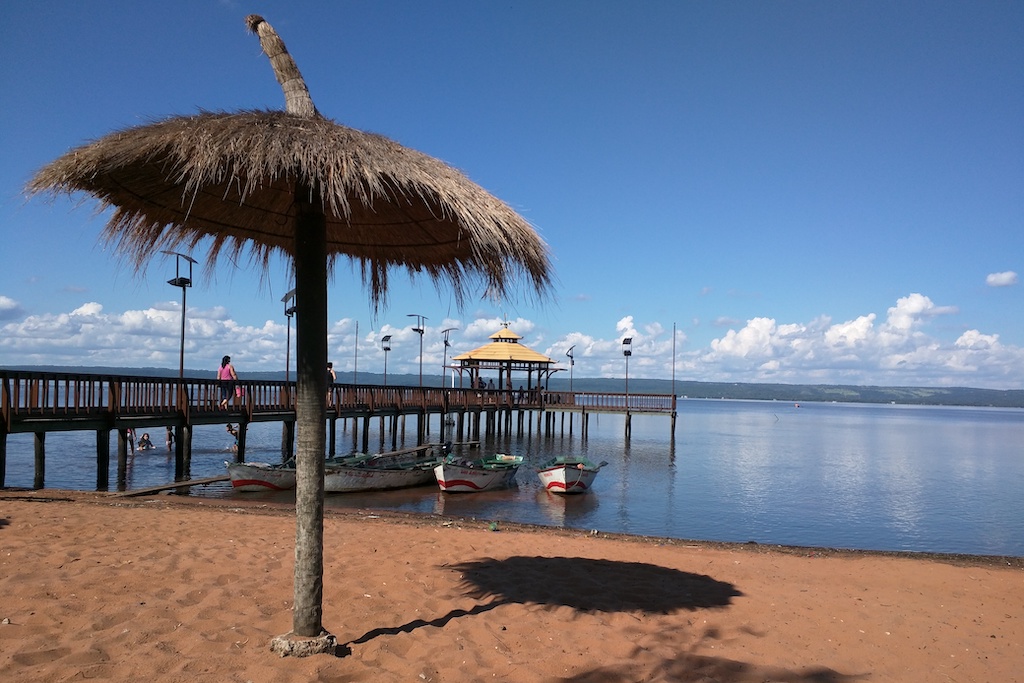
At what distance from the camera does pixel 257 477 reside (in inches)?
699

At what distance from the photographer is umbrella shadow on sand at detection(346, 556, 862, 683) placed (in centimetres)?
507

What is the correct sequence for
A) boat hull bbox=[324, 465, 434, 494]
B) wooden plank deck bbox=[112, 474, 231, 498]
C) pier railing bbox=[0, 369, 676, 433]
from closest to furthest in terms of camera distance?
wooden plank deck bbox=[112, 474, 231, 498], pier railing bbox=[0, 369, 676, 433], boat hull bbox=[324, 465, 434, 494]

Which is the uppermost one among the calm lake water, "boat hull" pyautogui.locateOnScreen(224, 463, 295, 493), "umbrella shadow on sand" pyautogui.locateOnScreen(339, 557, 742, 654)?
"umbrella shadow on sand" pyautogui.locateOnScreen(339, 557, 742, 654)

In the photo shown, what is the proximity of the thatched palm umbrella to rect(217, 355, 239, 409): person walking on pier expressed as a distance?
1536cm

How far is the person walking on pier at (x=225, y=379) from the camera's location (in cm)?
2019

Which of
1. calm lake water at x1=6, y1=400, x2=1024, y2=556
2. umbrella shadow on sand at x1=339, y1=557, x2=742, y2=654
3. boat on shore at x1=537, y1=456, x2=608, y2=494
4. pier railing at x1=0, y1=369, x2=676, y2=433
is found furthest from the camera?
boat on shore at x1=537, y1=456, x2=608, y2=494

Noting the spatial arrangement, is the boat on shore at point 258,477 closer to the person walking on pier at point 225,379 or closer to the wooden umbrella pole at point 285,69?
the person walking on pier at point 225,379

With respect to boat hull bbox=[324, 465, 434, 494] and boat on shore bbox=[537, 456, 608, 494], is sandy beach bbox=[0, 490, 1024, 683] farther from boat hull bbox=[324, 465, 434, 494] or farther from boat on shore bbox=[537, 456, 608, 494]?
boat on shore bbox=[537, 456, 608, 494]

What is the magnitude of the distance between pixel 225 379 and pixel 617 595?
1782cm

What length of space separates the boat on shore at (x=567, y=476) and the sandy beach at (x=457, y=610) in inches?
424

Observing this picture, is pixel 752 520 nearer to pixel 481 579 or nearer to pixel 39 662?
pixel 481 579

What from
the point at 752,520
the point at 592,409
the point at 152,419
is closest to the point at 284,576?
the point at 152,419

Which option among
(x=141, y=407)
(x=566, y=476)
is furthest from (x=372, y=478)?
(x=141, y=407)

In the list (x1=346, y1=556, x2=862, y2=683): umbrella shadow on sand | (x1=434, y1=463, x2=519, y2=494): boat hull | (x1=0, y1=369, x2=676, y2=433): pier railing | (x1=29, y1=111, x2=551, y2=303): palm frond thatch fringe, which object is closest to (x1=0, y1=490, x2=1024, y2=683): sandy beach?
(x1=346, y1=556, x2=862, y2=683): umbrella shadow on sand
